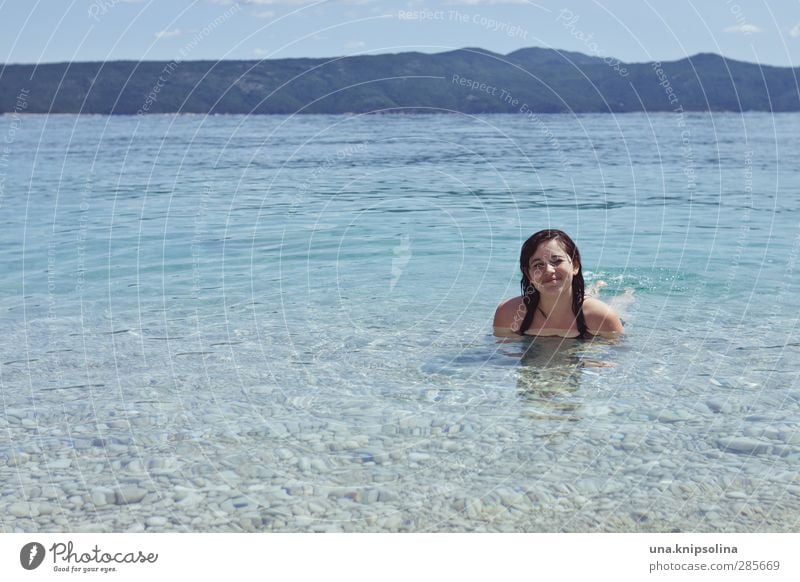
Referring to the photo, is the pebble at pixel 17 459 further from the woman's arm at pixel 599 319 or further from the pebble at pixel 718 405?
the woman's arm at pixel 599 319

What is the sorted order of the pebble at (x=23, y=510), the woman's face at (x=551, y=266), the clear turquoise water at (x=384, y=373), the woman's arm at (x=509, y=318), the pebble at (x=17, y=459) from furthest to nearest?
the woman's arm at (x=509, y=318)
the woman's face at (x=551, y=266)
the pebble at (x=17, y=459)
the clear turquoise water at (x=384, y=373)
the pebble at (x=23, y=510)

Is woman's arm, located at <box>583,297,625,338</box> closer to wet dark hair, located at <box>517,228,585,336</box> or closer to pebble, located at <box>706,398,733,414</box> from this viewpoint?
wet dark hair, located at <box>517,228,585,336</box>

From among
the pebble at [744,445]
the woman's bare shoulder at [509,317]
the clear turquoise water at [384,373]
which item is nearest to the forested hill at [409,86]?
the clear turquoise water at [384,373]

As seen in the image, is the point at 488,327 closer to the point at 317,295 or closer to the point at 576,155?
the point at 317,295

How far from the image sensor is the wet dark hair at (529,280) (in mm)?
9062

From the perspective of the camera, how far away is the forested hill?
74.5 metres

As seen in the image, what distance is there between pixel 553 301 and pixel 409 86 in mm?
67816

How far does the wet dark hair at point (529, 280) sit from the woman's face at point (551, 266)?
5 centimetres

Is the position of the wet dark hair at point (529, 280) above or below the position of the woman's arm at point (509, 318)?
above

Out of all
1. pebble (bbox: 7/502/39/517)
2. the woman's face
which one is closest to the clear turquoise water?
pebble (bbox: 7/502/39/517)

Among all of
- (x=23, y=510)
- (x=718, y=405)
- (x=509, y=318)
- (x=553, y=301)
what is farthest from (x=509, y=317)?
(x=23, y=510)

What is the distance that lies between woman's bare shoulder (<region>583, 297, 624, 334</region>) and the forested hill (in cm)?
6205

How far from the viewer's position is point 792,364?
8672mm

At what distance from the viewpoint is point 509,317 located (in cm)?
978
